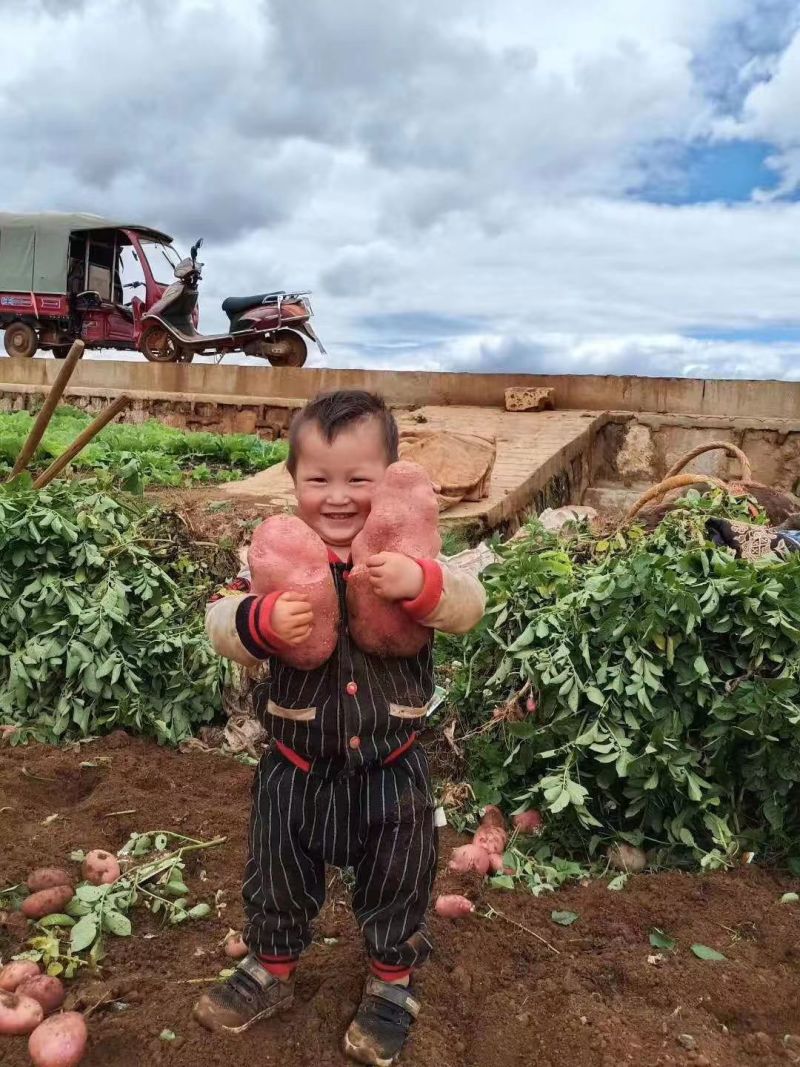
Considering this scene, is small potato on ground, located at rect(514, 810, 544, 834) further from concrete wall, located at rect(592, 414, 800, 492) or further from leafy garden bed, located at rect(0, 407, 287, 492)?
concrete wall, located at rect(592, 414, 800, 492)

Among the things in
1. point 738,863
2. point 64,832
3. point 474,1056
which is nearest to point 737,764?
point 738,863

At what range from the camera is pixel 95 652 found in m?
3.80

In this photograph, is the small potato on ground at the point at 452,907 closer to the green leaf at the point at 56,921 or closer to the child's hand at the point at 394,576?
the green leaf at the point at 56,921

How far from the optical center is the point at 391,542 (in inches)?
70.6

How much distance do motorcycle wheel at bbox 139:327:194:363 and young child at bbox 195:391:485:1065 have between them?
12935mm

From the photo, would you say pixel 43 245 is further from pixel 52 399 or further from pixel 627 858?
pixel 627 858

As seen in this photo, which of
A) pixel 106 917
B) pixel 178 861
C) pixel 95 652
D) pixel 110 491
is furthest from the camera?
pixel 110 491

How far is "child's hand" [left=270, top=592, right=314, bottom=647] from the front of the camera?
1.75 m

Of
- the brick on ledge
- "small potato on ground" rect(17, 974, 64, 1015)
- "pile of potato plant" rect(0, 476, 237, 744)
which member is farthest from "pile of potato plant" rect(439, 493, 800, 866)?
the brick on ledge

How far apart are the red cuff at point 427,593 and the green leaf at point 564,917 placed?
3.95 ft

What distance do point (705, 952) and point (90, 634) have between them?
2677mm

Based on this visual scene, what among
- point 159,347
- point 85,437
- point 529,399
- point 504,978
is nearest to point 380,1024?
point 504,978

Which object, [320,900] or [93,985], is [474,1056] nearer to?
[320,900]

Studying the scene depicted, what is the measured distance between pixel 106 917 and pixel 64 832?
61 cm
